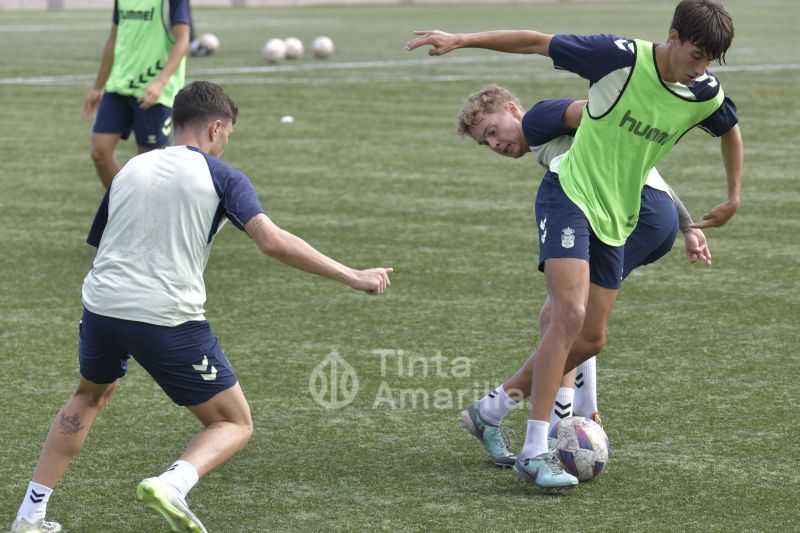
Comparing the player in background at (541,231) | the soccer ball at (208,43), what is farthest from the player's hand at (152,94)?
the soccer ball at (208,43)

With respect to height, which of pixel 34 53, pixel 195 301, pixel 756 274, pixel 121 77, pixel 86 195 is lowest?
pixel 34 53

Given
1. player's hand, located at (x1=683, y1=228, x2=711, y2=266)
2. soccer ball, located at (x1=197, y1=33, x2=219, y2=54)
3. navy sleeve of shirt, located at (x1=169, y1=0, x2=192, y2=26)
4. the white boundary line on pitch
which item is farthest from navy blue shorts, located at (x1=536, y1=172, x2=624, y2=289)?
soccer ball, located at (x1=197, y1=33, x2=219, y2=54)

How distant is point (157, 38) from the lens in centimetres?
1019

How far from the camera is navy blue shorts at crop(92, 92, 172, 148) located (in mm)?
9969

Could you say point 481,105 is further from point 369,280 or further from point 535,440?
point 369,280

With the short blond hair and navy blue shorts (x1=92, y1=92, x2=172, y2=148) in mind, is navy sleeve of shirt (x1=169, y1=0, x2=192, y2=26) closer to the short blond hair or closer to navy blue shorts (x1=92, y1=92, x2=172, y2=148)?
navy blue shorts (x1=92, y1=92, x2=172, y2=148)

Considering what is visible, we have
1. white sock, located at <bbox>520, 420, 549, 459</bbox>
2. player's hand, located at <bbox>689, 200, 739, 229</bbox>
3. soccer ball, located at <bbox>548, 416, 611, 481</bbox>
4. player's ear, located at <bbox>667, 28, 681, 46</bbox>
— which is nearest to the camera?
player's ear, located at <bbox>667, 28, 681, 46</bbox>

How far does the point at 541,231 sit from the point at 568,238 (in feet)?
0.61

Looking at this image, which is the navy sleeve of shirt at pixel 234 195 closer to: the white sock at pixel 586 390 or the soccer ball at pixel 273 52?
the white sock at pixel 586 390

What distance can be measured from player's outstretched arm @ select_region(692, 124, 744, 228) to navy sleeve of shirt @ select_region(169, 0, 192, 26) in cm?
496

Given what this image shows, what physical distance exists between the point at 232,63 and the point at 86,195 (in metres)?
13.2

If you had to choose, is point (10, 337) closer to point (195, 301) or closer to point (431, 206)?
point (195, 301)

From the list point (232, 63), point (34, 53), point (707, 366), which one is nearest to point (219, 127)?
point (707, 366)

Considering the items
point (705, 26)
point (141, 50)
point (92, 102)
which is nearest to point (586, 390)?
point (705, 26)
